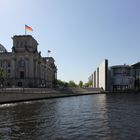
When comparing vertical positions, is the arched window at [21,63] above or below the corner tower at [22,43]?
below

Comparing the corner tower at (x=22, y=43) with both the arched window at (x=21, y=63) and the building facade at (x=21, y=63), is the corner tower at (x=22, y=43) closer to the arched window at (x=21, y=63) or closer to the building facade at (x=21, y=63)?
the building facade at (x=21, y=63)

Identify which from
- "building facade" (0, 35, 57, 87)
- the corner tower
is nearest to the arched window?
"building facade" (0, 35, 57, 87)

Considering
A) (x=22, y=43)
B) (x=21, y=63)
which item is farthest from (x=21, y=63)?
(x=22, y=43)

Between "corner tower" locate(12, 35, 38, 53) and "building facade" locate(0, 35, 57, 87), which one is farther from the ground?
"corner tower" locate(12, 35, 38, 53)

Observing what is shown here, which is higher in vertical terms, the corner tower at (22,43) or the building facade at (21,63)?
the corner tower at (22,43)

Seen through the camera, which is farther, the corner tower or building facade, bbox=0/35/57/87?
the corner tower

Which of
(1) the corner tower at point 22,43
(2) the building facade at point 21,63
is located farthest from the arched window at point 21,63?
(1) the corner tower at point 22,43

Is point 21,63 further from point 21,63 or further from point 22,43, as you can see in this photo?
point 22,43

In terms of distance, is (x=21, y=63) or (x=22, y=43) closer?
(x=21, y=63)

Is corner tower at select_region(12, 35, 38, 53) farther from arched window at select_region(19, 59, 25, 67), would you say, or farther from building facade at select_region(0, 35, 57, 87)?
arched window at select_region(19, 59, 25, 67)

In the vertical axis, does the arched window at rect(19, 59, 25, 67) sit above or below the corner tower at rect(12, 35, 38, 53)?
below

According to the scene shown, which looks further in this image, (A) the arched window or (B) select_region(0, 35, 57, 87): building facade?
(A) the arched window

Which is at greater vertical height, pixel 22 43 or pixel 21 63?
pixel 22 43

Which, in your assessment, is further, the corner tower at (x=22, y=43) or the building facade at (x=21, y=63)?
the corner tower at (x=22, y=43)
